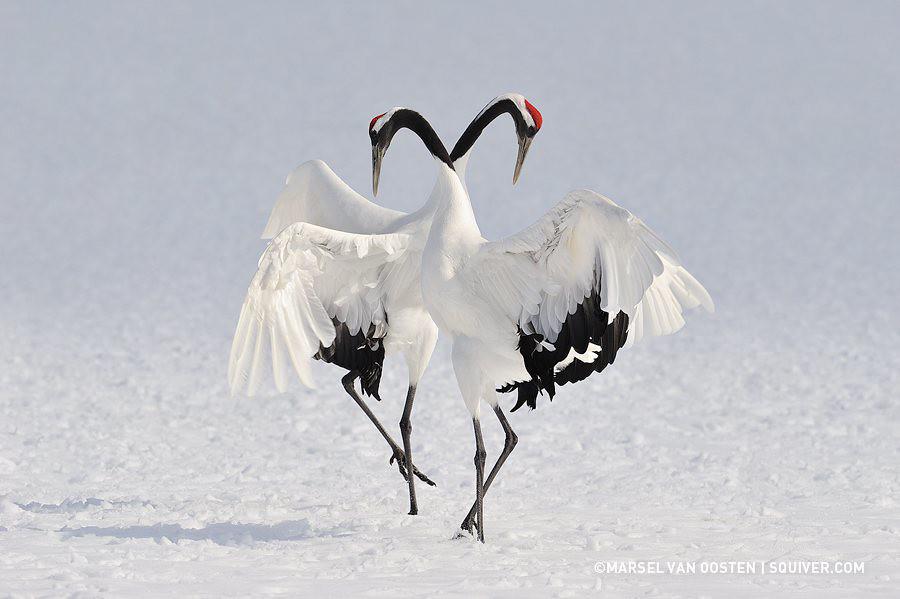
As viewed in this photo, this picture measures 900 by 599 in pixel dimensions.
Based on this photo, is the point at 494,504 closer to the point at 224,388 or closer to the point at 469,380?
the point at 469,380

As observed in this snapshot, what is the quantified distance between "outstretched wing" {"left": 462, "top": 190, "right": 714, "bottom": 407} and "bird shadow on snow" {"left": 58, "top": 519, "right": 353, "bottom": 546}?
4.48 ft

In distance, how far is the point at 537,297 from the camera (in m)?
5.71

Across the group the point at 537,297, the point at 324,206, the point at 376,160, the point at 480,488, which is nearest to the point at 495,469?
the point at 480,488

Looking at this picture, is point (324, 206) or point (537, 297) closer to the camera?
point (537, 297)

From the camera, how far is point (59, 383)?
1080 cm

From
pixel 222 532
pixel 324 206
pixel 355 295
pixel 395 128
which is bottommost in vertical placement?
pixel 222 532

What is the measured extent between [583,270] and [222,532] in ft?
7.41

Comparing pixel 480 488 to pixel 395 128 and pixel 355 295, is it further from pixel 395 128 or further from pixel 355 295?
pixel 395 128

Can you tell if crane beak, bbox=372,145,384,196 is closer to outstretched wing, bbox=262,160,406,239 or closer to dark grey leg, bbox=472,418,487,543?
outstretched wing, bbox=262,160,406,239

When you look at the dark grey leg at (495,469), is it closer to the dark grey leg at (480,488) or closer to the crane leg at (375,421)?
the dark grey leg at (480,488)

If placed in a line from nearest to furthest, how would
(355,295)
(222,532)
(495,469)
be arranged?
(222,532) < (495,469) < (355,295)

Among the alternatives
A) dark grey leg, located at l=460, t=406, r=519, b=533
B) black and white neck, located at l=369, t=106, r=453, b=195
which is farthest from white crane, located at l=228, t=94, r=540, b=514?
dark grey leg, located at l=460, t=406, r=519, b=533

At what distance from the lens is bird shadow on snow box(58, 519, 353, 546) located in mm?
5727

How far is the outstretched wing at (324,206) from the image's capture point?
7234 mm
